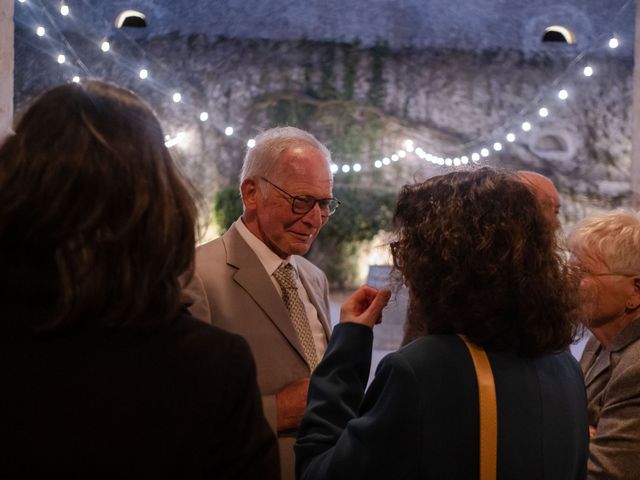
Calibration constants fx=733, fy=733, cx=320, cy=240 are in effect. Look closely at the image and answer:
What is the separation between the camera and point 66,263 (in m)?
0.87

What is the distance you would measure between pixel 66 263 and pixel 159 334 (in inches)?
5.6

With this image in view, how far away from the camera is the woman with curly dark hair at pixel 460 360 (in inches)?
45.8

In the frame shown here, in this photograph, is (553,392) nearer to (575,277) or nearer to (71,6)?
(575,277)

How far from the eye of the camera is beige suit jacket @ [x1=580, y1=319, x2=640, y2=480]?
157cm

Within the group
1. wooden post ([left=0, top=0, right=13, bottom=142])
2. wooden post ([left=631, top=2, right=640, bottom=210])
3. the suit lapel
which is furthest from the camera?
wooden post ([left=631, top=2, right=640, bottom=210])

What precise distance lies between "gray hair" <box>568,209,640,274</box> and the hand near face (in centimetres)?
70

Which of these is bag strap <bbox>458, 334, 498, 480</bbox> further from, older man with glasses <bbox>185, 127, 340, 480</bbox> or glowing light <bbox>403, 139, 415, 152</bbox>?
glowing light <bbox>403, 139, 415, 152</bbox>

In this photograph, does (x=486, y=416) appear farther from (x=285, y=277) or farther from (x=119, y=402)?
(x=285, y=277)

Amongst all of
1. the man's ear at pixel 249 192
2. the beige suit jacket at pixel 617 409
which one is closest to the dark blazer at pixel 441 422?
the beige suit jacket at pixel 617 409

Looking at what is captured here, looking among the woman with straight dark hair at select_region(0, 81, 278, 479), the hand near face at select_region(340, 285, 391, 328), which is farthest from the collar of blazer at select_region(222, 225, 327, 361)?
the woman with straight dark hair at select_region(0, 81, 278, 479)

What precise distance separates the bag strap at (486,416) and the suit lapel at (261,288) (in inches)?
33.4

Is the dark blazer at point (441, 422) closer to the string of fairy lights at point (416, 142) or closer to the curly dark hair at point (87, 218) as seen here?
the curly dark hair at point (87, 218)

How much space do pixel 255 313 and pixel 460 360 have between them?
35.4 inches

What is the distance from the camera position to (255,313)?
2.01m
